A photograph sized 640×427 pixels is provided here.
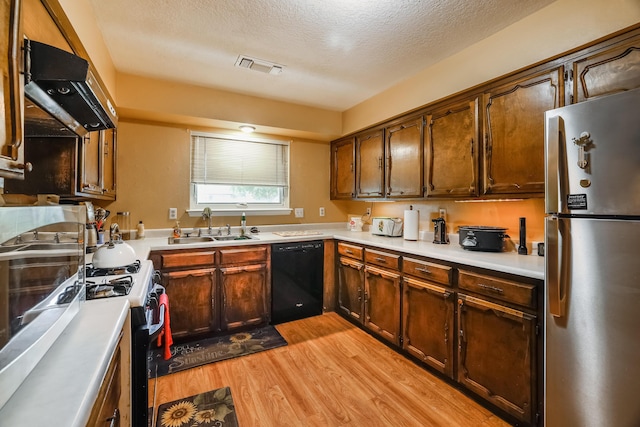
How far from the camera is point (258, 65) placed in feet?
8.11

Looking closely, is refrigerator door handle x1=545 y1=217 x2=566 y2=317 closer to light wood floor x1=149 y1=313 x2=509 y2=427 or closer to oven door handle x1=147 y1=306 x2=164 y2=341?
light wood floor x1=149 y1=313 x2=509 y2=427

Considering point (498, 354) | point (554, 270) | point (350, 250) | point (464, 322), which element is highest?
point (554, 270)

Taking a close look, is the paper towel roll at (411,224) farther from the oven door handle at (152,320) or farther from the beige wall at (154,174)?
the oven door handle at (152,320)

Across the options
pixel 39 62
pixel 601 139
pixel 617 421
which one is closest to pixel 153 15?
pixel 39 62

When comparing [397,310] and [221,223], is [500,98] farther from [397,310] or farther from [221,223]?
[221,223]

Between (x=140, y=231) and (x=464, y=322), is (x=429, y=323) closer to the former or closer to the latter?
(x=464, y=322)

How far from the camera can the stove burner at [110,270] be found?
1.64 m

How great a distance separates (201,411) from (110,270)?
3.31 ft

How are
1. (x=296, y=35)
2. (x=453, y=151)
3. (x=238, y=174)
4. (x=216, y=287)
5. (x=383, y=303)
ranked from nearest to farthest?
(x=296, y=35), (x=453, y=151), (x=383, y=303), (x=216, y=287), (x=238, y=174)

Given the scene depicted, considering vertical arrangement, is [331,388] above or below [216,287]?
below

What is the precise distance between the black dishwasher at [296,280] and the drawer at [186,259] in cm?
61

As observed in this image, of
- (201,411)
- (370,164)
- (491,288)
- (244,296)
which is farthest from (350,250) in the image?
(201,411)

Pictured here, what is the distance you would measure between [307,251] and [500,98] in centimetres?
213

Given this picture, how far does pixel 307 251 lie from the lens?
10.2 feet
